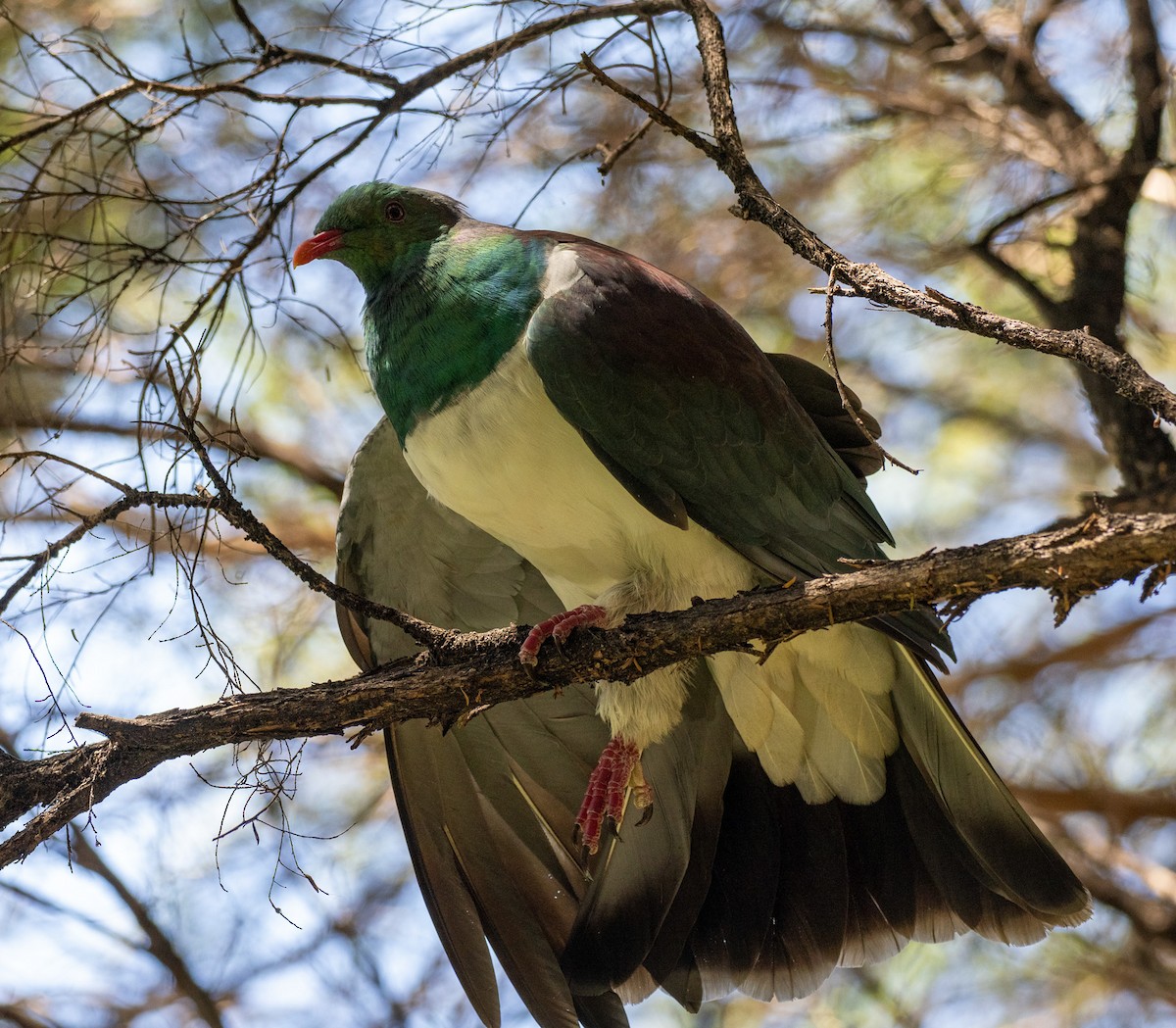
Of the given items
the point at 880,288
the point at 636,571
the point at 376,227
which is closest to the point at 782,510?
the point at 636,571

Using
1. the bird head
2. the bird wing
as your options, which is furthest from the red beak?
the bird wing

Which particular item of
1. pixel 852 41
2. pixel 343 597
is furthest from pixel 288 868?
pixel 852 41

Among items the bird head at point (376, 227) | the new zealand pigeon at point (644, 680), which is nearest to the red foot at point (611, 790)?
the new zealand pigeon at point (644, 680)

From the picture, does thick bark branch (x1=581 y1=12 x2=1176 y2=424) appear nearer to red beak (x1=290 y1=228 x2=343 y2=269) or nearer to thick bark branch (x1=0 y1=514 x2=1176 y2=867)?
thick bark branch (x1=0 y1=514 x2=1176 y2=867)

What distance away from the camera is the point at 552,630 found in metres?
2.65

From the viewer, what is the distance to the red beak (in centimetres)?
324

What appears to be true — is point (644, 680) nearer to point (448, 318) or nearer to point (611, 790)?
point (611, 790)

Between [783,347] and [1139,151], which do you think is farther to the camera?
[783,347]

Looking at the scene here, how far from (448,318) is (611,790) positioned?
119 centimetres

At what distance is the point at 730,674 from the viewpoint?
10.4ft

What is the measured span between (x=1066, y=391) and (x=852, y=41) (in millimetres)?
1951

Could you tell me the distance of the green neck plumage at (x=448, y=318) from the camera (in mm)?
2834

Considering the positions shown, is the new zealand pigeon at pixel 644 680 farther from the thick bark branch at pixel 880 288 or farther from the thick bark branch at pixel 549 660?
the thick bark branch at pixel 880 288

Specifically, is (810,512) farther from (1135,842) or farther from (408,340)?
(1135,842)
